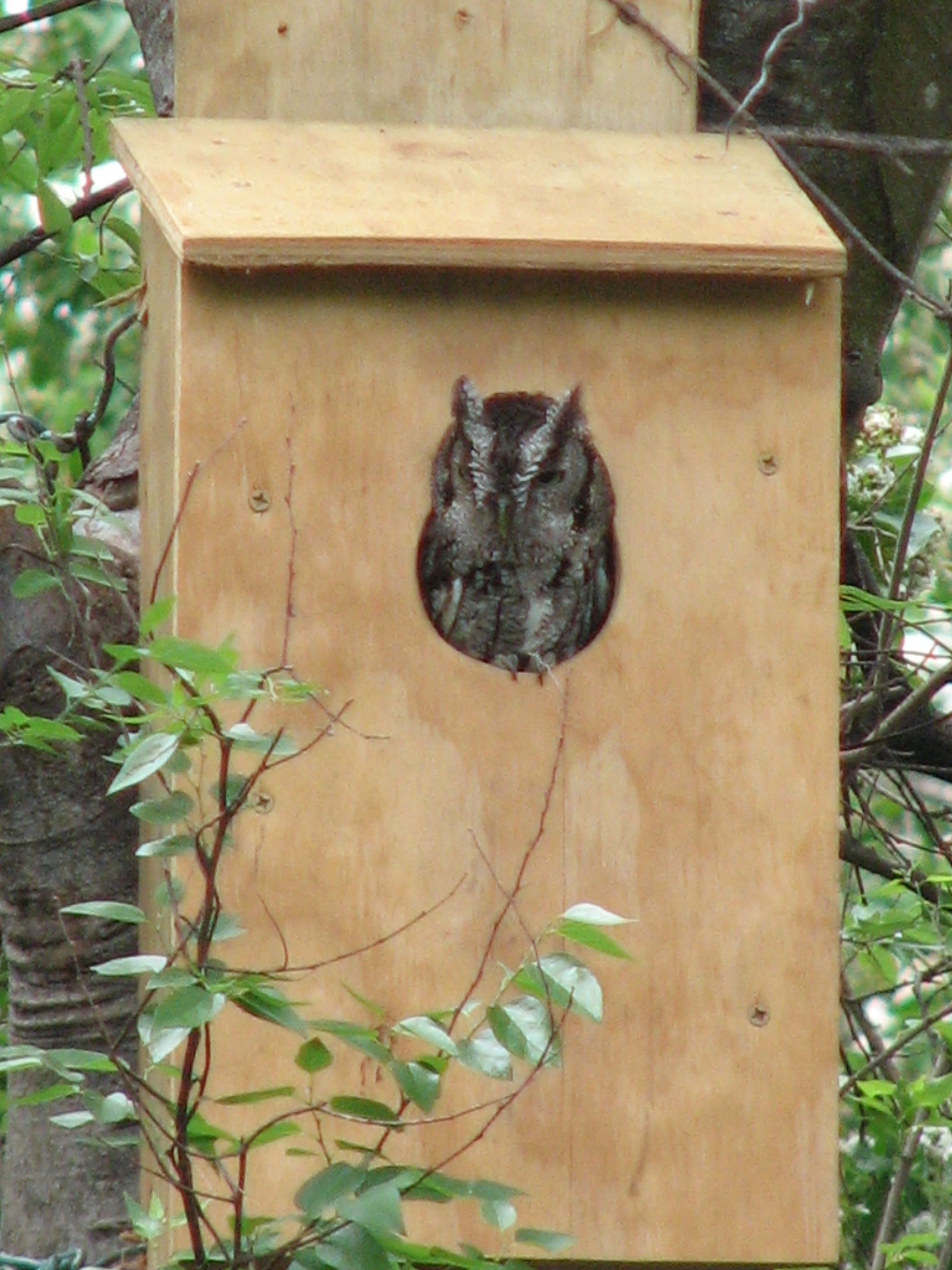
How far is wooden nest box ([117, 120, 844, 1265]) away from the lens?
2.03 metres

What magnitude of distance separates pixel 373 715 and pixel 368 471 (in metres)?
0.25

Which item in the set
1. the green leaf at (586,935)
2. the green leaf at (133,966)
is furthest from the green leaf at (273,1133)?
the green leaf at (586,935)

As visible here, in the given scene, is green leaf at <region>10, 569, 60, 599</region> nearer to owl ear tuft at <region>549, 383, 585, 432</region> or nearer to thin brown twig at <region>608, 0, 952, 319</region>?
owl ear tuft at <region>549, 383, 585, 432</region>

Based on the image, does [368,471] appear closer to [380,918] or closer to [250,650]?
[250,650]

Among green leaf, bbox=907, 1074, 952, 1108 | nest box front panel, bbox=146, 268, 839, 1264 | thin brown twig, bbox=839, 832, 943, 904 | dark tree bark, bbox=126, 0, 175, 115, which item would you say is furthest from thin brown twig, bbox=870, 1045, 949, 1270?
dark tree bark, bbox=126, 0, 175, 115

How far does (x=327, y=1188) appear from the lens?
1.43m

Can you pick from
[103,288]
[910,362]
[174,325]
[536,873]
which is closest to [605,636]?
[536,873]

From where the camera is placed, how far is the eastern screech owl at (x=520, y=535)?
7.17 ft

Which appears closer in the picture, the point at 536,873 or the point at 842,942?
the point at 536,873

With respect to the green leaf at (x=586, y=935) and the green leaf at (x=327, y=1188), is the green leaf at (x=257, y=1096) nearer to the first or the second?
the green leaf at (x=327, y=1188)

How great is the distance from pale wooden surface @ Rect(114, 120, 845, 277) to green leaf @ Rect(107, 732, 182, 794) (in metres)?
0.70

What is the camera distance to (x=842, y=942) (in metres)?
3.14

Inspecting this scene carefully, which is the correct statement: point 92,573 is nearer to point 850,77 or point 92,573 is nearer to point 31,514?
point 31,514

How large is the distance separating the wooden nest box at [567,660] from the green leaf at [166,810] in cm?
49
